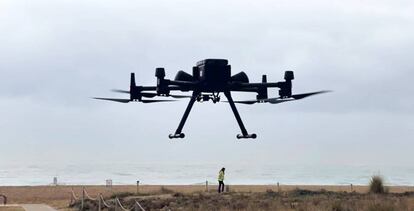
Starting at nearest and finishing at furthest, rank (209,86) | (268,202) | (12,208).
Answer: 1. (209,86)
2. (268,202)
3. (12,208)

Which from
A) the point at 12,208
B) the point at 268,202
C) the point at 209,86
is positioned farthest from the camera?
the point at 12,208

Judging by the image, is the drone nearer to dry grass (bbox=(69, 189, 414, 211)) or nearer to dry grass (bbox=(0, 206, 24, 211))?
dry grass (bbox=(69, 189, 414, 211))

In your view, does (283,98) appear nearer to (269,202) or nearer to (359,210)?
(359,210)

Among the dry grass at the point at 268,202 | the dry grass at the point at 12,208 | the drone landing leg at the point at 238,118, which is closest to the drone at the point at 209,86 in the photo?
the drone landing leg at the point at 238,118

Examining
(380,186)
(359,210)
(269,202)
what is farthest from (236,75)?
(380,186)

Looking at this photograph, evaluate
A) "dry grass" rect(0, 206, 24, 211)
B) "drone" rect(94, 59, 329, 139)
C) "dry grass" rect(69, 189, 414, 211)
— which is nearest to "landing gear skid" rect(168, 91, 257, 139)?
"drone" rect(94, 59, 329, 139)

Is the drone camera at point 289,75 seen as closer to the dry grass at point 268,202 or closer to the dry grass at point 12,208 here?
the dry grass at point 268,202

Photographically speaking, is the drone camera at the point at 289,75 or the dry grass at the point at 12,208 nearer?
the drone camera at the point at 289,75

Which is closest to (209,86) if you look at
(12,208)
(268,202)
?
(268,202)

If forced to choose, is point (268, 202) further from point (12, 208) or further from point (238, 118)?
point (12, 208)
